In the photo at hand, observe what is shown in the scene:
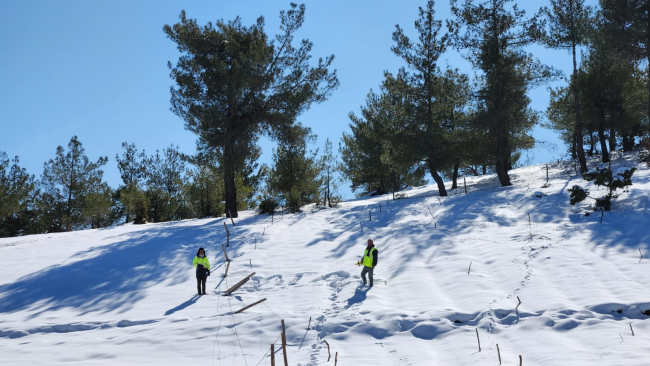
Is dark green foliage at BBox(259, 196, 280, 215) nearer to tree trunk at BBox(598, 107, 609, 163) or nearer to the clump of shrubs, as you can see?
the clump of shrubs

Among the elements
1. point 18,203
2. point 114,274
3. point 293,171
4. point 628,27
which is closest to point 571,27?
point 628,27

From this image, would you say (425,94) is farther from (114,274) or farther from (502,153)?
(114,274)

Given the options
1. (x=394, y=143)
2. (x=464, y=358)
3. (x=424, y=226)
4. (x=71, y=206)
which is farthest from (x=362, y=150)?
(x=464, y=358)

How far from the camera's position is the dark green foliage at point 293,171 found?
26711 mm

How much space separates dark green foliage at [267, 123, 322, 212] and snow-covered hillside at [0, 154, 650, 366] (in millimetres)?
6051

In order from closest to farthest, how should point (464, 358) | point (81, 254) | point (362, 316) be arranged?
1. point (464, 358)
2. point (362, 316)
3. point (81, 254)

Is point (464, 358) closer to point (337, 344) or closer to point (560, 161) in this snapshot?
point (337, 344)

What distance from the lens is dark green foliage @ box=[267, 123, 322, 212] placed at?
87.6 ft

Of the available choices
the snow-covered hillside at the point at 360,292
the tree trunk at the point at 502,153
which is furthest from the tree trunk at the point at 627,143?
the snow-covered hillside at the point at 360,292

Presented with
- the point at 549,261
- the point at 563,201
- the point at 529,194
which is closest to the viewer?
the point at 549,261

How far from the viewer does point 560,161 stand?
111ft

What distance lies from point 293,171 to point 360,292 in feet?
52.9

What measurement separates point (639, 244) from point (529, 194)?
873 cm

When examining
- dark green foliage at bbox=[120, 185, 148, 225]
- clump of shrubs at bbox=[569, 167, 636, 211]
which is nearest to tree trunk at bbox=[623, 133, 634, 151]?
clump of shrubs at bbox=[569, 167, 636, 211]
